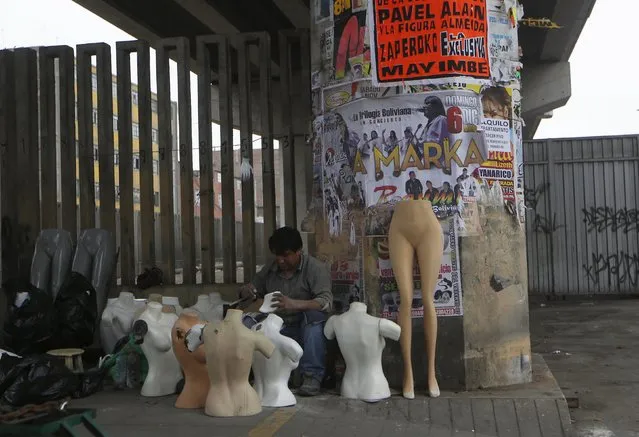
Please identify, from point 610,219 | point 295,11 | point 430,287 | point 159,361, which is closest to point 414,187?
point 430,287

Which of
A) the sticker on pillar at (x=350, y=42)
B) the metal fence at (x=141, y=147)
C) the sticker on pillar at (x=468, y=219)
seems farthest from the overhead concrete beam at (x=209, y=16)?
the sticker on pillar at (x=468, y=219)

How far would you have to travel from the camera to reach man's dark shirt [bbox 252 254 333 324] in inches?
222

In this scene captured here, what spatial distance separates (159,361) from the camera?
18.8 feet

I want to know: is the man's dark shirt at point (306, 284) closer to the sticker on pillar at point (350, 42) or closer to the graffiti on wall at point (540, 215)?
the sticker on pillar at point (350, 42)

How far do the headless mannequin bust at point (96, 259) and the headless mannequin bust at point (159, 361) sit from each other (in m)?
2.08

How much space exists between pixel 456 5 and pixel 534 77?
38.3ft

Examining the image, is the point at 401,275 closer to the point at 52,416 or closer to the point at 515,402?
the point at 515,402

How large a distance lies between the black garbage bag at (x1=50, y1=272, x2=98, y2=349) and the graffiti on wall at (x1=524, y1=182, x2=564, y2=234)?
8.99 meters

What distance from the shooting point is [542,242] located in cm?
1333

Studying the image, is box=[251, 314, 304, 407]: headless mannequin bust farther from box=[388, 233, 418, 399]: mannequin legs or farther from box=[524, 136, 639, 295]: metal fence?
box=[524, 136, 639, 295]: metal fence

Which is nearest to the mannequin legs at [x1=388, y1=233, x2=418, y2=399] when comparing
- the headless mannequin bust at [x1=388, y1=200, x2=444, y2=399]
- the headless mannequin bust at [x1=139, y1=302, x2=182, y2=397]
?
the headless mannequin bust at [x1=388, y1=200, x2=444, y2=399]

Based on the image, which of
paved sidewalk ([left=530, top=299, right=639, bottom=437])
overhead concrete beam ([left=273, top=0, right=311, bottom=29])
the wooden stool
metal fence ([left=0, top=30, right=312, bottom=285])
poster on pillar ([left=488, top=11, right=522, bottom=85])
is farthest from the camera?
overhead concrete beam ([left=273, top=0, right=311, bottom=29])

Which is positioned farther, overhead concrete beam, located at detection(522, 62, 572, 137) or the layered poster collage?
overhead concrete beam, located at detection(522, 62, 572, 137)

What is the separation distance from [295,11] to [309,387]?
820 centimetres
